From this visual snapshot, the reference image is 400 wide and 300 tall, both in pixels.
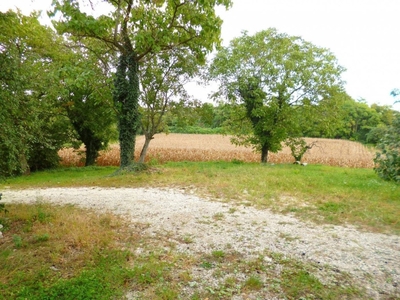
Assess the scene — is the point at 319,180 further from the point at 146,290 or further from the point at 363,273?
the point at 146,290

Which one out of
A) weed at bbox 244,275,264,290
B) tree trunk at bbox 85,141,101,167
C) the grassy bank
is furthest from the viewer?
tree trunk at bbox 85,141,101,167

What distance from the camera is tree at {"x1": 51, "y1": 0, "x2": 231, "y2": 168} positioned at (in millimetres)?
10195

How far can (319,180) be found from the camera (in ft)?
37.6

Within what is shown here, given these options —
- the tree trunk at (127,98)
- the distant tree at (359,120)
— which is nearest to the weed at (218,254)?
the tree trunk at (127,98)

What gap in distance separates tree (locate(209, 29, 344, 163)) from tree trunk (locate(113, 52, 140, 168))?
21.2 ft

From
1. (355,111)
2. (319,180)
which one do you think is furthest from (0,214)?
(355,111)

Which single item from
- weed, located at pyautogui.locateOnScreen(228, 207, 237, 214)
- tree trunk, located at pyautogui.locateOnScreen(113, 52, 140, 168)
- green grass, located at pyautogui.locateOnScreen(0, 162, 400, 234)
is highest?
tree trunk, located at pyautogui.locateOnScreen(113, 52, 140, 168)

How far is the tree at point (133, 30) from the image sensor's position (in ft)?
33.4

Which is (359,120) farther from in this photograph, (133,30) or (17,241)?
(17,241)

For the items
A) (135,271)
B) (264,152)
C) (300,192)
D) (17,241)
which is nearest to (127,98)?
(300,192)

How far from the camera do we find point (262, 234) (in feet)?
18.9

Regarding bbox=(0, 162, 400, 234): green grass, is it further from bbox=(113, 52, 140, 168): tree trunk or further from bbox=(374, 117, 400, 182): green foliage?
bbox=(113, 52, 140, 168): tree trunk

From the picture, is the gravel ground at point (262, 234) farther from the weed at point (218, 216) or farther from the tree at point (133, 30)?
the tree at point (133, 30)

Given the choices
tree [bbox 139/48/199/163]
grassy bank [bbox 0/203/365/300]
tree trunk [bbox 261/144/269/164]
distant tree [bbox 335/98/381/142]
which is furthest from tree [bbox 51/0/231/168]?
distant tree [bbox 335/98/381/142]
